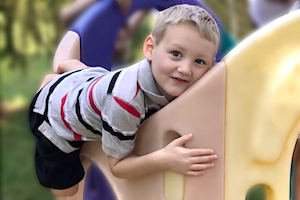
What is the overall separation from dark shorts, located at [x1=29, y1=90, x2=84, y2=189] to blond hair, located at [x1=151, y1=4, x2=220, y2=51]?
340 millimetres

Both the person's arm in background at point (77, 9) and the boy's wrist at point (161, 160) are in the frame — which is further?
the person's arm in background at point (77, 9)

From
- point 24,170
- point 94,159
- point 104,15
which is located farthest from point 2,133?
point 94,159

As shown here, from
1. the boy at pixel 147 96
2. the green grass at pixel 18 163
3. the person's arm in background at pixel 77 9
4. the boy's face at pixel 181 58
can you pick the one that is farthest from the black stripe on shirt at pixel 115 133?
the green grass at pixel 18 163

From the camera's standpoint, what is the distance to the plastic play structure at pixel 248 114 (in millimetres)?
584

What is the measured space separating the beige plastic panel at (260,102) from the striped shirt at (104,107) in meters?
0.14

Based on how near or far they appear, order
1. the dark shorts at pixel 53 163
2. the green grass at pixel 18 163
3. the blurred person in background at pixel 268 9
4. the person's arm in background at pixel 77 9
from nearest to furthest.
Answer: the dark shorts at pixel 53 163, the person's arm in background at pixel 77 9, the blurred person in background at pixel 268 9, the green grass at pixel 18 163

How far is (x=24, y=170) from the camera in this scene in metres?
2.16

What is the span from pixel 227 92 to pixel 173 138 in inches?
5.7

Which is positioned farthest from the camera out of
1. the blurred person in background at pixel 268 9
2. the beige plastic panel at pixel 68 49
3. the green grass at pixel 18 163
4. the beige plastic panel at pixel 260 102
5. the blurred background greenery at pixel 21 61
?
the blurred background greenery at pixel 21 61

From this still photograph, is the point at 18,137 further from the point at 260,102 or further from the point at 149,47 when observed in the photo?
the point at 260,102

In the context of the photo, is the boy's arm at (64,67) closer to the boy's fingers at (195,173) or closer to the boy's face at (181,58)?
the boy's face at (181,58)

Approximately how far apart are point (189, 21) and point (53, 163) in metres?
0.48

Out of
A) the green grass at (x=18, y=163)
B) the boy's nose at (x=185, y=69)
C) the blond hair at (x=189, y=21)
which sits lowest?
the green grass at (x=18, y=163)

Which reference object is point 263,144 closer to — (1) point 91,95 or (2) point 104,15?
(1) point 91,95
